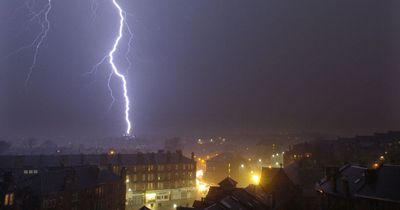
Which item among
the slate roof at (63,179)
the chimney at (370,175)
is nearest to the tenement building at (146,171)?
the slate roof at (63,179)

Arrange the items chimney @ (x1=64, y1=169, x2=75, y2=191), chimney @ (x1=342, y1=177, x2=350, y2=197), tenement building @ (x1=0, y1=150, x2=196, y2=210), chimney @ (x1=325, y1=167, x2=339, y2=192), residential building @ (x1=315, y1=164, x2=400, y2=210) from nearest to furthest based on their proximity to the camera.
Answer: residential building @ (x1=315, y1=164, x2=400, y2=210) → chimney @ (x1=342, y1=177, x2=350, y2=197) → chimney @ (x1=325, y1=167, x2=339, y2=192) → chimney @ (x1=64, y1=169, x2=75, y2=191) → tenement building @ (x1=0, y1=150, x2=196, y2=210)

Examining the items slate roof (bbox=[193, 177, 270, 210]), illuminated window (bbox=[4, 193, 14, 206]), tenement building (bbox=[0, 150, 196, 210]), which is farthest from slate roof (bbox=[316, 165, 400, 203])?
tenement building (bbox=[0, 150, 196, 210])

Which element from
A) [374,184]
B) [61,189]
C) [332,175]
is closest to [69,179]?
[61,189]

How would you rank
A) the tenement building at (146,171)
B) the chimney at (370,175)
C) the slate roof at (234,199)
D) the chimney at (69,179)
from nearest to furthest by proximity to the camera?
the chimney at (370,175)
the slate roof at (234,199)
the chimney at (69,179)
the tenement building at (146,171)

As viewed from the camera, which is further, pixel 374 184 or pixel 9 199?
pixel 9 199

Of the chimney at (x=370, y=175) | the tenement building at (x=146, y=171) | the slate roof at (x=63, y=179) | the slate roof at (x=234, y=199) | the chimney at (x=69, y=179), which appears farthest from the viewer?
the tenement building at (x=146, y=171)

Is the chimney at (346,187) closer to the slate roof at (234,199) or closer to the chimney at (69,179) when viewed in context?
the slate roof at (234,199)

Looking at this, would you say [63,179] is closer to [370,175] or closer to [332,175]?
[332,175]

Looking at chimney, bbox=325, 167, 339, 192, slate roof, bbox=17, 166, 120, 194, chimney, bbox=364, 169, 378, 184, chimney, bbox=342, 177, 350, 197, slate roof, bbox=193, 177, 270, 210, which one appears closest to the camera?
chimney, bbox=364, 169, 378, 184

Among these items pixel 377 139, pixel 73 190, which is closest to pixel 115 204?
pixel 73 190

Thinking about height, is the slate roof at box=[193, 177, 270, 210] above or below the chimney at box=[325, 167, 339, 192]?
below

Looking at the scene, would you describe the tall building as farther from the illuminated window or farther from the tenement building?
the tenement building

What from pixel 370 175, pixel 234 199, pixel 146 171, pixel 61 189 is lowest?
pixel 234 199

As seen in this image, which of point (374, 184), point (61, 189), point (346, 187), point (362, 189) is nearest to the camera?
point (374, 184)
